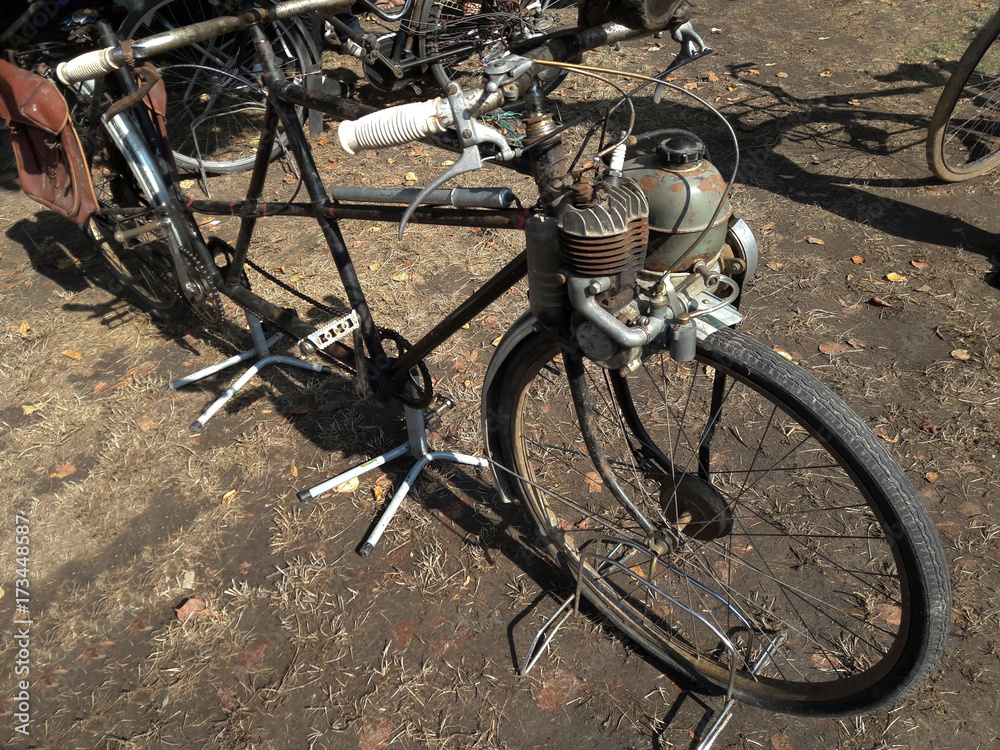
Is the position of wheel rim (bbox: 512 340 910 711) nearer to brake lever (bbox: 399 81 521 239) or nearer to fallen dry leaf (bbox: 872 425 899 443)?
fallen dry leaf (bbox: 872 425 899 443)

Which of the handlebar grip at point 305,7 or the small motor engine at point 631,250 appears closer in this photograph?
the small motor engine at point 631,250

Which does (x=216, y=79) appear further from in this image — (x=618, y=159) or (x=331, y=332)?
(x=618, y=159)

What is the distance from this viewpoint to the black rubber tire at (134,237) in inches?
119

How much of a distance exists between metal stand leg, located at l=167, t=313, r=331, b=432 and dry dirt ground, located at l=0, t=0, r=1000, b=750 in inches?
3.0

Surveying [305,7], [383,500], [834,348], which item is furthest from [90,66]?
[834,348]

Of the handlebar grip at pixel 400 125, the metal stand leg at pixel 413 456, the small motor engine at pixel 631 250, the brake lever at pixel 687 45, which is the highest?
the handlebar grip at pixel 400 125

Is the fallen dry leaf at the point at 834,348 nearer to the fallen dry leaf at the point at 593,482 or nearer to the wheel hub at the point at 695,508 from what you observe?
the fallen dry leaf at the point at 593,482

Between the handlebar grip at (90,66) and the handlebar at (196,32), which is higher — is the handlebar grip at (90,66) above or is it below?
below

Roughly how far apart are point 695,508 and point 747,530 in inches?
26.2

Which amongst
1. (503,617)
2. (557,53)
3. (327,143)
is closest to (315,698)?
(503,617)

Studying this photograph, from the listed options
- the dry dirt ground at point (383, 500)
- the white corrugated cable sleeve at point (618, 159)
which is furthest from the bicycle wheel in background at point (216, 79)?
the white corrugated cable sleeve at point (618, 159)

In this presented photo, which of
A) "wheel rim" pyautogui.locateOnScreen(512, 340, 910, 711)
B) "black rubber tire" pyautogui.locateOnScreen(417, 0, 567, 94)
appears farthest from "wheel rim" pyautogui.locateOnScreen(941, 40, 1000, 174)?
"black rubber tire" pyautogui.locateOnScreen(417, 0, 567, 94)

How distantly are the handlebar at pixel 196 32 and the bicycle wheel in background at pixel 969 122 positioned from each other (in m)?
3.44

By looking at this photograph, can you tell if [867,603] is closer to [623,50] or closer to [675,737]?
[675,737]
